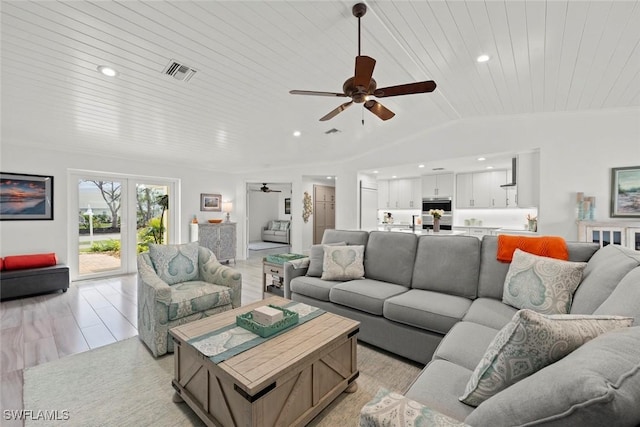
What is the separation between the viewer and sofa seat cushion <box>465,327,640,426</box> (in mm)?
593

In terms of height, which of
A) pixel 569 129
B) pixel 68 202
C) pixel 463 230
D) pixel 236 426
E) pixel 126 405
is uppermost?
pixel 569 129

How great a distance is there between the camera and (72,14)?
1.83m

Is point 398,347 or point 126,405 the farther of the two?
point 398,347

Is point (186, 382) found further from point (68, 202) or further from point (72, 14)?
point (68, 202)

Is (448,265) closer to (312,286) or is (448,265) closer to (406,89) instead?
(312,286)

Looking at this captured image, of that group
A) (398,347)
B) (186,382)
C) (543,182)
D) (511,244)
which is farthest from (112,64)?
(543,182)

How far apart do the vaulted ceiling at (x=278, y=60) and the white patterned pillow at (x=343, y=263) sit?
1.82m

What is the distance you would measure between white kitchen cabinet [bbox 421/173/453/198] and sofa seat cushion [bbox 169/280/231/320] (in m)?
5.94

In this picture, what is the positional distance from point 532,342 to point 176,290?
2837mm

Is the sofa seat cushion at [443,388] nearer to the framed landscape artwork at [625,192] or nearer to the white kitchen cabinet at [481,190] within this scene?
the framed landscape artwork at [625,192]

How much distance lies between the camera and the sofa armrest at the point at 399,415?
2.79 ft

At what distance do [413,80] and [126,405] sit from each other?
12.3 ft

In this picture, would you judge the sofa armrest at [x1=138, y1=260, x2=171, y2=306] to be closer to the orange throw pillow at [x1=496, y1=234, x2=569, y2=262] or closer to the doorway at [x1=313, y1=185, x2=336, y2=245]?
the orange throw pillow at [x1=496, y1=234, x2=569, y2=262]

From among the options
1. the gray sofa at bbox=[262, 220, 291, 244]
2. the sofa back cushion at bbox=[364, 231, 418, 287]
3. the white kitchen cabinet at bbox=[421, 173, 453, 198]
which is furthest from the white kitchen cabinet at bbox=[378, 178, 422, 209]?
the sofa back cushion at bbox=[364, 231, 418, 287]
